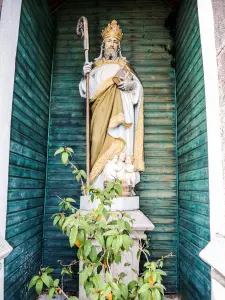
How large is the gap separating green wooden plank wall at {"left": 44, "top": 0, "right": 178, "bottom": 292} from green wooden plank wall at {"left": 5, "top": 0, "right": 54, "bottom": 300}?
18 centimetres

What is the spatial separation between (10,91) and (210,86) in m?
1.59

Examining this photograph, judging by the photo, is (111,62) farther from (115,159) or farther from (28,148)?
(28,148)

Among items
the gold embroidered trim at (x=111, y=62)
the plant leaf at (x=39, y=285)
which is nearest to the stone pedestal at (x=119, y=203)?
the plant leaf at (x=39, y=285)

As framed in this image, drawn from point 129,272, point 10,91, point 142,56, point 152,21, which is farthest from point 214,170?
point 152,21

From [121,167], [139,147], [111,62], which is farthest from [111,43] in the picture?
[121,167]

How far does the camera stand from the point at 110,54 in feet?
10.2

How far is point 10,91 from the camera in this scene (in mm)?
2328

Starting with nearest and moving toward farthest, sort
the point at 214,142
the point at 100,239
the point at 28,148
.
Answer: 1. the point at 100,239
2. the point at 214,142
3. the point at 28,148

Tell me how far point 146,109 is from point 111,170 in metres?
1.34

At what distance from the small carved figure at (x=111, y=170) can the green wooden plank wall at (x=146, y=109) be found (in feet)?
3.05

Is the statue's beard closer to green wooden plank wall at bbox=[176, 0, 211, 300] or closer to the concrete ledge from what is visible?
green wooden plank wall at bbox=[176, 0, 211, 300]

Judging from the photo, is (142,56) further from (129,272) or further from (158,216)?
(129,272)

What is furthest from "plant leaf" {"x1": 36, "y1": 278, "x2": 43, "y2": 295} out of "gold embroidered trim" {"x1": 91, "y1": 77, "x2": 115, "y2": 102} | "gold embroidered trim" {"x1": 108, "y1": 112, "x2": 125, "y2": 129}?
"gold embroidered trim" {"x1": 91, "y1": 77, "x2": 115, "y2": 102}

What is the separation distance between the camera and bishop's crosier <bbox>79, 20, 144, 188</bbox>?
276cm
